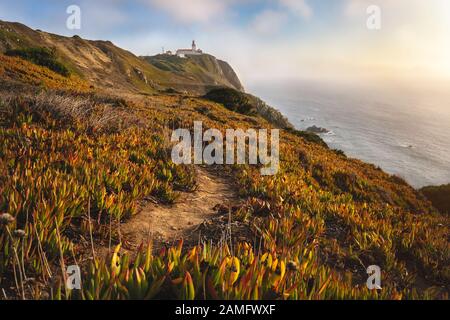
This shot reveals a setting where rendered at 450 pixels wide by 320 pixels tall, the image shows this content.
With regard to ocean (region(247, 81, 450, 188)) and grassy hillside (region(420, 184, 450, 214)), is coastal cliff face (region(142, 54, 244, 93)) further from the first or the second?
grassy hillside (region(420, 184, 450, 214))

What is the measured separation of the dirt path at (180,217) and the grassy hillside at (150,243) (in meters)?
0.16

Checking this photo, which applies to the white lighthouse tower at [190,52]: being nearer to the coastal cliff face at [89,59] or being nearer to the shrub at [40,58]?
the coastal cliff face at [89,59]

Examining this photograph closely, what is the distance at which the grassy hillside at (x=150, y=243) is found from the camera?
2582 mm

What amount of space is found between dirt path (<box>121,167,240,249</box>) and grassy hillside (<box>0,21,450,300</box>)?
6.5 inches

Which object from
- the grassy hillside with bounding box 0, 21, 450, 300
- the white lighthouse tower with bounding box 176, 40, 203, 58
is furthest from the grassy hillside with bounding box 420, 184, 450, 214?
the white lighthouse tower with bounding box 176, 40, 203, 58

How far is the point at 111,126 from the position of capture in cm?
936

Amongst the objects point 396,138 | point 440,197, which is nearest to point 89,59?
point 440,197

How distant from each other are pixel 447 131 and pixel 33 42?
403 ft

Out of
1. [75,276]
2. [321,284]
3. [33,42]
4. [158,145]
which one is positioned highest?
[33,42]

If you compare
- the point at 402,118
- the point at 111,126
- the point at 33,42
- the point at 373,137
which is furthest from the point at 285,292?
the point at 402,118

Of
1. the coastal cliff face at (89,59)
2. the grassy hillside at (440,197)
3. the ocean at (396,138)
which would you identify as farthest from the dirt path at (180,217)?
the ocean at (396,138)

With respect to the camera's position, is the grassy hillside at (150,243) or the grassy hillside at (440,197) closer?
the grassy hillside at (150,243)

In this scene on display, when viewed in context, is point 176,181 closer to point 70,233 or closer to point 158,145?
point 158,145

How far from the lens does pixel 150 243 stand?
283cm
